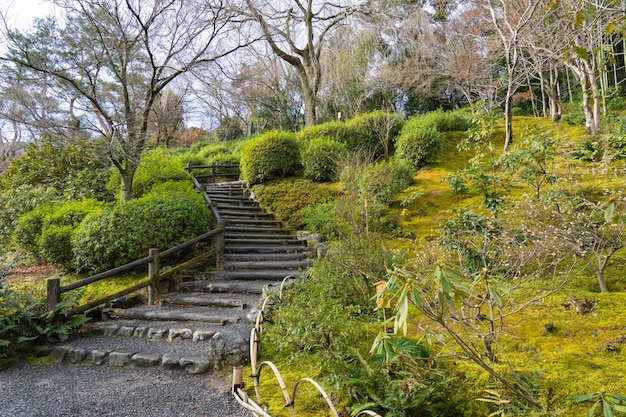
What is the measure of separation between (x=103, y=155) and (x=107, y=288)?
2.61m

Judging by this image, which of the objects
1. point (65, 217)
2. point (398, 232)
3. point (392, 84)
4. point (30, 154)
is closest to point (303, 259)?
point (398, 232)

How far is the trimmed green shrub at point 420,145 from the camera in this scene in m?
10.7

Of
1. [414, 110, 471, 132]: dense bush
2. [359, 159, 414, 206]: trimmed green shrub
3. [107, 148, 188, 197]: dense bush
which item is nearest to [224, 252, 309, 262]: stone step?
[359, 159, 414, 206]: trimmed green shrub

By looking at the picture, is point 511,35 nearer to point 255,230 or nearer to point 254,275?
point 255,230

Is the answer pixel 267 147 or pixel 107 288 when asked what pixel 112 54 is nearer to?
pixel 107 288

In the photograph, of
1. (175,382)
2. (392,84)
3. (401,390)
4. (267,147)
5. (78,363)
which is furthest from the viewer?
(392,84)

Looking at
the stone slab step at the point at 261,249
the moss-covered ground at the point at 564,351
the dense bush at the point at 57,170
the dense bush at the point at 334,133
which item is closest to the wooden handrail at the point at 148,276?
the stone slab step at the point at 261,249

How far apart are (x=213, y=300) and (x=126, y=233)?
2283mm

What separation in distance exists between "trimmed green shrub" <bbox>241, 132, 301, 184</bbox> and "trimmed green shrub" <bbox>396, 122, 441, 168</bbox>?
337 centimetres

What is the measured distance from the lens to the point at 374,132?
1241cm

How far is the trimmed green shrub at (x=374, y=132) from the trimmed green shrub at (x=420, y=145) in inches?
46.0

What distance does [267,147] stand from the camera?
1152 cm

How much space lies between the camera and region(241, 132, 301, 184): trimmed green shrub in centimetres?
1147

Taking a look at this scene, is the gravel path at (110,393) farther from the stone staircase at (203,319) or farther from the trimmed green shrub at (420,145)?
the trimmed green shrub at (420,145)
